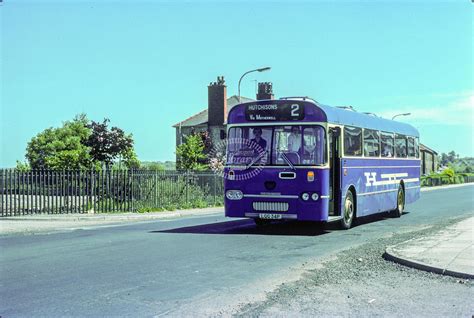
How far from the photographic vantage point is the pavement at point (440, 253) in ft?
28.7

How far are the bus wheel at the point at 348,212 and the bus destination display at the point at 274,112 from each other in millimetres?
2787

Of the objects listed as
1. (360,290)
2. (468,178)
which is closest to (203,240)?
(360,290)

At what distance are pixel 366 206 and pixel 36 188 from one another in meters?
12.4

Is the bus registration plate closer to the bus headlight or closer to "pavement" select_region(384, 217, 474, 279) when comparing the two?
the bus headlight

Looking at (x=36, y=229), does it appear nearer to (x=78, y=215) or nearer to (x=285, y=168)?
(x=78, y=215)

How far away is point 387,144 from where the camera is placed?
61.7 feet

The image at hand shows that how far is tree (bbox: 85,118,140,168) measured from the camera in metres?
38.7

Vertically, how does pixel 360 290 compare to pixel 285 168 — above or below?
below

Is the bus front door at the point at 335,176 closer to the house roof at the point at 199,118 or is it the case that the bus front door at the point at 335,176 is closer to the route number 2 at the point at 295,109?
the route number 2 at the point at 295,109

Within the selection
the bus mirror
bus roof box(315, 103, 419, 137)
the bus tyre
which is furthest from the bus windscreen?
the bus tyre

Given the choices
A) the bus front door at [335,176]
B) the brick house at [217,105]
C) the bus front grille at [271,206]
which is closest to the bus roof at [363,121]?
the bus front door at [335,176]

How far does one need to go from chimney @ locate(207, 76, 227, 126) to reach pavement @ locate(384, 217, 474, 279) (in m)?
38.5

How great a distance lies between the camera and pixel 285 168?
1394 centimetres

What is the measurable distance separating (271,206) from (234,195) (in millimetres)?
1034
